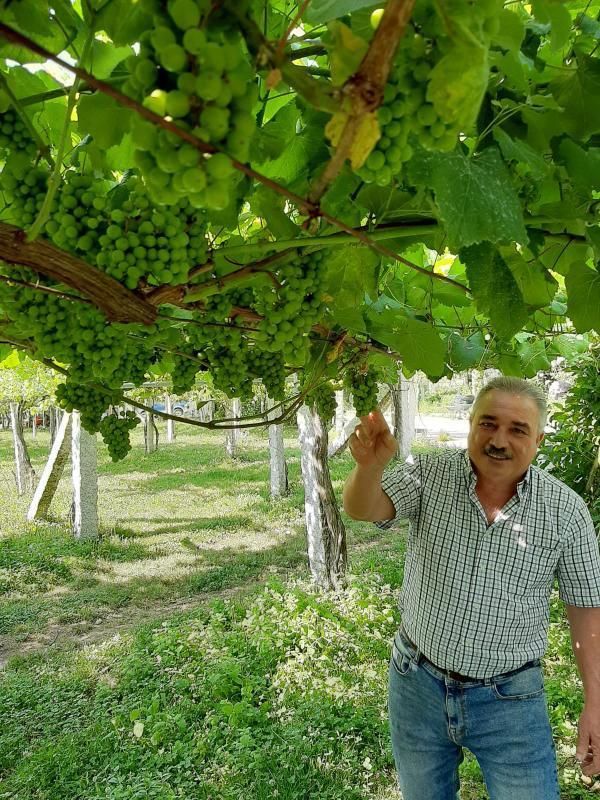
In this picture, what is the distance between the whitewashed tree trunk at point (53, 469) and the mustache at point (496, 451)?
779 cm

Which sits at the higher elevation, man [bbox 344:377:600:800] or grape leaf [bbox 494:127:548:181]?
grape leaf [bbox 494:127:548:181]

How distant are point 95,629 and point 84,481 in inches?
121

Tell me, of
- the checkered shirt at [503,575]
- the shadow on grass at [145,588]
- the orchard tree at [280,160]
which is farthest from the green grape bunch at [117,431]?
the shadow on grass at [145,588]

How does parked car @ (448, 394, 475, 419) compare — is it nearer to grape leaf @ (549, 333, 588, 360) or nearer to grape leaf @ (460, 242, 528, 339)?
grape leaf @ (549, 333, 588, 360)

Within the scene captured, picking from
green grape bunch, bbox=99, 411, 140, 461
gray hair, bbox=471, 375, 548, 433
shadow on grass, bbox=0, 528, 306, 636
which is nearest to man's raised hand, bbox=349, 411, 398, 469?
gray hair, bbox=471, 375, 548, 433

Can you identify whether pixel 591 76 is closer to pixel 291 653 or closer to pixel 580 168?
pixel 580 168

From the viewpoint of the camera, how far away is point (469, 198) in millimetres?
763

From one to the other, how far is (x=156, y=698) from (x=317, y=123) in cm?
460

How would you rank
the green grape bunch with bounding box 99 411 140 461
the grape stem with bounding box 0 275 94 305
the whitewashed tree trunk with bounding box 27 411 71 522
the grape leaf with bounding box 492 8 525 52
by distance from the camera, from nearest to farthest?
1. the grape leaf with bounding box 492 8 525 52
2. the grape stem with bounding box 0 275 94 305
3. the green grape bunch with bounding box 99 411 140 461
4. the whitewashed tree trunk with bounding box 27 411 71 522

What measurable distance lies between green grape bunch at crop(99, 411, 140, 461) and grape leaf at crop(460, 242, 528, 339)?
1.31 m

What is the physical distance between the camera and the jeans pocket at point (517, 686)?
6.69ft

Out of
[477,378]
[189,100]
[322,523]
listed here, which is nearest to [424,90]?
[189,100]

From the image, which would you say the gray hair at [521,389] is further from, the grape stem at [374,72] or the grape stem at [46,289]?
the grape stem at [374,72]

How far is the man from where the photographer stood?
2.05 metres
